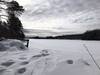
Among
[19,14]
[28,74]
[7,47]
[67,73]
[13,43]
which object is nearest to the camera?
[28,74]

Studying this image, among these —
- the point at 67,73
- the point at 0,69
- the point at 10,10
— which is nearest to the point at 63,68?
the point at 67,73

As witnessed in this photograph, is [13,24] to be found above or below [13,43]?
above

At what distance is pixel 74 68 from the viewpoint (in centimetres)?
394

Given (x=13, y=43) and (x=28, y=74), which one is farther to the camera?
(x=13, y=43)

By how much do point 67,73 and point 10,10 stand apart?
13.9 meters

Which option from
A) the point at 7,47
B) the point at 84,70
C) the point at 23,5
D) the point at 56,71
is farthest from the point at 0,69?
the point at 23,5

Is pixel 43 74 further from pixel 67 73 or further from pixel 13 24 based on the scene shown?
pixel 13 24

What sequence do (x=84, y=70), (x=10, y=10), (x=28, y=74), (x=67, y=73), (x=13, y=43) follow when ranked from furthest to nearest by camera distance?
(x=10, y=10)
(x=13, y=43)
(x=84, y=70)
(x=67, y=73)
(x=28, y=74)

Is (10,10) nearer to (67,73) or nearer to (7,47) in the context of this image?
(7,47)

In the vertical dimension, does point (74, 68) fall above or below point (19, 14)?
below

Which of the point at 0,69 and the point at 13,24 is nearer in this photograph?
the point at 0,69

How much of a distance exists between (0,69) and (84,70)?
2.45m

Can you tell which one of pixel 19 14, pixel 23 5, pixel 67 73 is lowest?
pixel 67 73

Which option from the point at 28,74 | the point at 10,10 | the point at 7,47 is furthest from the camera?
the point at 10,10
